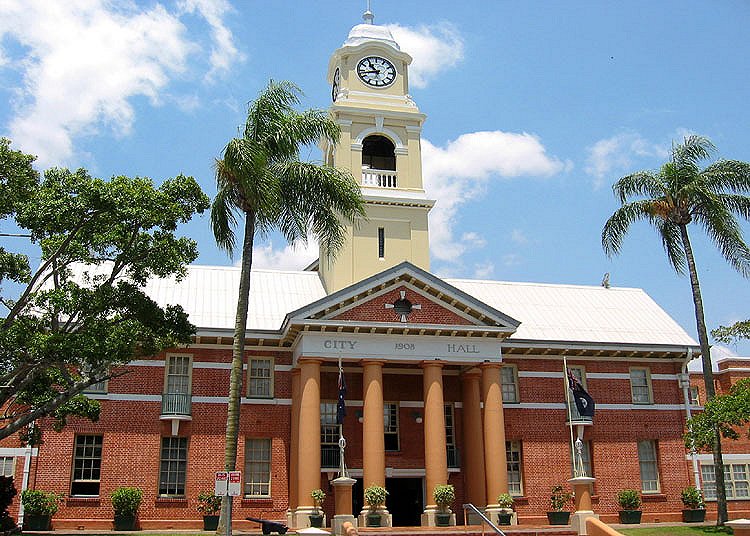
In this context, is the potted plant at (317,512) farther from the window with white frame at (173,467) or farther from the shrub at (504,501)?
the shrub at (504,501)

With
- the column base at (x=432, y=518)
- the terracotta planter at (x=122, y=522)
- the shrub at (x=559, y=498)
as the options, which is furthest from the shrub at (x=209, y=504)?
the shrub at (x=559, y=498)

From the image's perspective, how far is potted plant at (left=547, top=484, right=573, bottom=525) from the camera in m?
34.0

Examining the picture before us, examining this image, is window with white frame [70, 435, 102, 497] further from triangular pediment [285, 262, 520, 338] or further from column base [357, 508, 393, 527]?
column base [357, 508, 393, 527]

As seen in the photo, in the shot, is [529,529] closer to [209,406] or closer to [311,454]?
[311,454]

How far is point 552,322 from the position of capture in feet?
127

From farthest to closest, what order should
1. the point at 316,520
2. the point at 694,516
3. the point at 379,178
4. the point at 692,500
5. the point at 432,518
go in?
the point at 379,178, the point at 692,500, the point at 694,516, the point at 432,518, the point at 316,520

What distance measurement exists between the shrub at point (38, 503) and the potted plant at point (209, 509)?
533 centimetres

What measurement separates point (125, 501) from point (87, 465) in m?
2.46

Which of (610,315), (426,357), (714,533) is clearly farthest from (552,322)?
(714,533)

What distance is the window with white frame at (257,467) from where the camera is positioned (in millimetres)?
32344

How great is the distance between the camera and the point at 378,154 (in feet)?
137

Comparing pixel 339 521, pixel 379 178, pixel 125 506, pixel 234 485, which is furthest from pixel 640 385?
pixel 125 506

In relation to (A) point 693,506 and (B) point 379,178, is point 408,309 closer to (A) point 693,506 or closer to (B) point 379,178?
(B) point 379,178

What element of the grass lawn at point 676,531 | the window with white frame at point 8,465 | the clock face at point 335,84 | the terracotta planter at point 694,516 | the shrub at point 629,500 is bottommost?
the grass lawn at point 676,531
